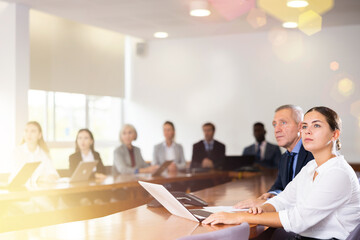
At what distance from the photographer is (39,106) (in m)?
8.93

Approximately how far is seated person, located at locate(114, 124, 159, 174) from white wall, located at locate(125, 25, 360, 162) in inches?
122

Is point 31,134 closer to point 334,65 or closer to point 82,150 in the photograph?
point 82,150

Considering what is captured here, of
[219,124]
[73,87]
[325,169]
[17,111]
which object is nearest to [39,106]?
[73,87]

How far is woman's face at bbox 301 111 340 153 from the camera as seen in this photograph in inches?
111

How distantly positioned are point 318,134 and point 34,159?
419 centimetres

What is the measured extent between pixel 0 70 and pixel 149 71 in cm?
403

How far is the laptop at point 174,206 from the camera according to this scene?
281 centimetres

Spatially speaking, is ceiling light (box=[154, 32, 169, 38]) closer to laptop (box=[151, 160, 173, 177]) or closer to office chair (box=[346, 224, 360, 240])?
laptop (box=[151, 160, 173, 177])

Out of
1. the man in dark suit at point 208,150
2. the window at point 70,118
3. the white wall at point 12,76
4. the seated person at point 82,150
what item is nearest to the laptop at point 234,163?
the man in dark suit at point 208,150

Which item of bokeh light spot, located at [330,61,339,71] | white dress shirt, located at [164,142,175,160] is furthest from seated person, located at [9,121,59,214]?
bokeh light spot, located at [330,61,339,71]

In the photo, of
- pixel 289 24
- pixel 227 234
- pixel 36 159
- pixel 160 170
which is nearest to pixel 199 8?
pixel 289 24

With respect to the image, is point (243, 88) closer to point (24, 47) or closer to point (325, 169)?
point (24, 47)

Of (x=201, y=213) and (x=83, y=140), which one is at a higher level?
(x=83, y=140)

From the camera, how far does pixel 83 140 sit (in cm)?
654
